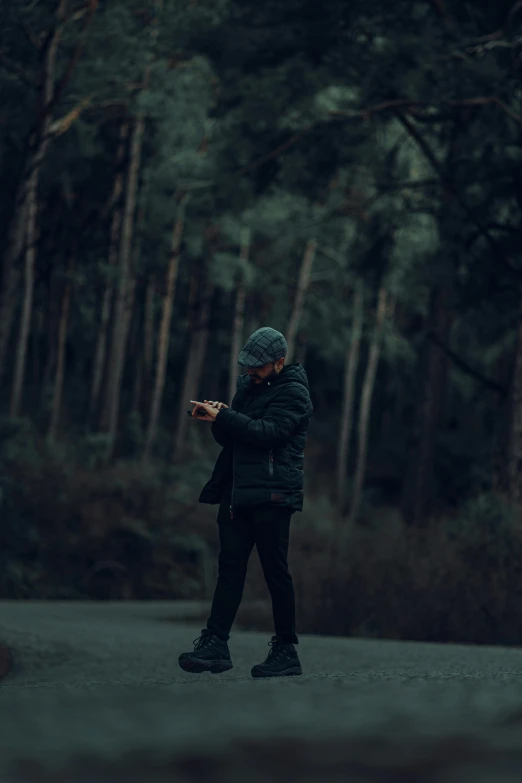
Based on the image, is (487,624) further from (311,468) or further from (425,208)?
(311,468)

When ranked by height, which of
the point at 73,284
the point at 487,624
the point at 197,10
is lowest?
the point at 487,624

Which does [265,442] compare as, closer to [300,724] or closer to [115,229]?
[300,724]

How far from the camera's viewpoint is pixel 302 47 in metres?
19.1

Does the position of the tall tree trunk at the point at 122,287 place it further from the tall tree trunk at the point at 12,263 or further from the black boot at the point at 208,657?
the black boot at the point at 208,657

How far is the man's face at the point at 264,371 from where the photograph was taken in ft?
28.8

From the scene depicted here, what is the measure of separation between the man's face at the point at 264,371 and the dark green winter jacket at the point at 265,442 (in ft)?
0.11

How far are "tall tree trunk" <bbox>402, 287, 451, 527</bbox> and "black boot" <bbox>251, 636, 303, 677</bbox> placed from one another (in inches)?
743

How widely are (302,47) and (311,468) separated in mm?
30629

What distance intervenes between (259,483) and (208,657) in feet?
3.58

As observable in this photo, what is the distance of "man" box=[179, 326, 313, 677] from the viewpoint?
28.1 feet

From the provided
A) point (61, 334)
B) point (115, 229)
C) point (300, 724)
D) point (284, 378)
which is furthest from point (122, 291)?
point (300, 724)

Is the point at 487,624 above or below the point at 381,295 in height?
below

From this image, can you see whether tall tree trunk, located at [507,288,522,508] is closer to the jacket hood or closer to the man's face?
the jacket hood

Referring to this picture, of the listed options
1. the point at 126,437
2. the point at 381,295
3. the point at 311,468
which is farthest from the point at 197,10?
the point at 381,295
